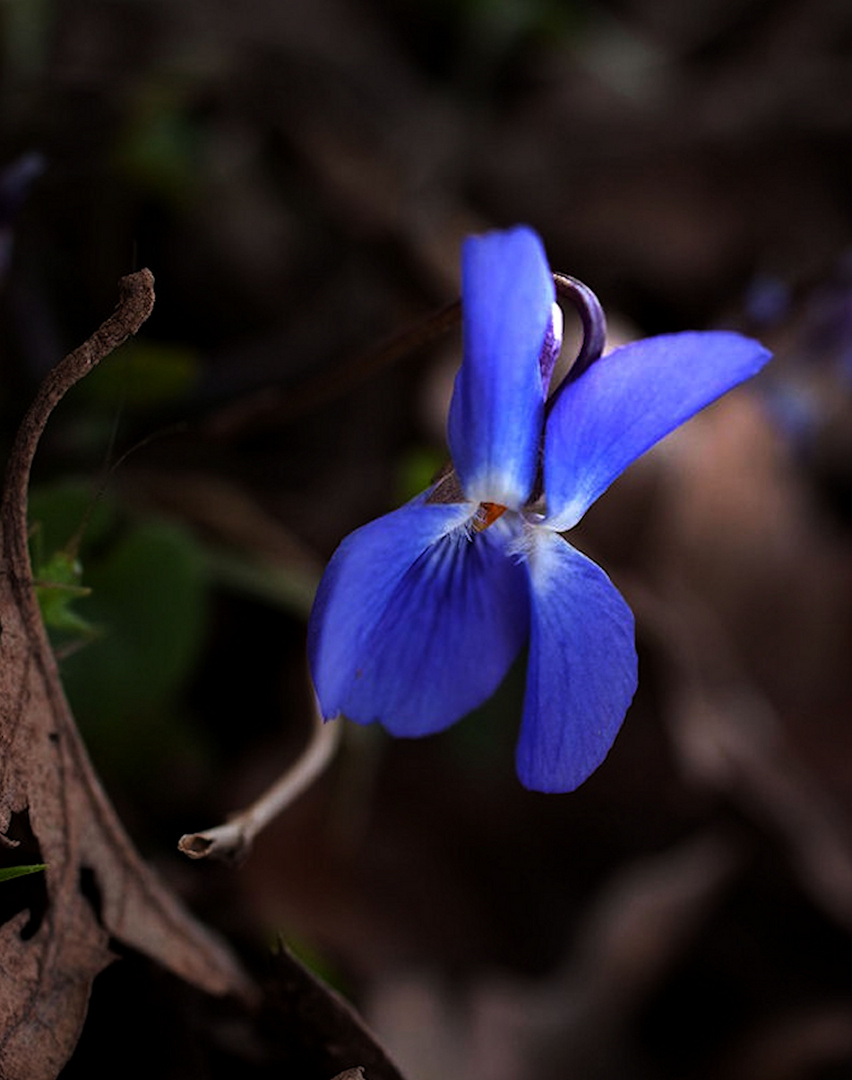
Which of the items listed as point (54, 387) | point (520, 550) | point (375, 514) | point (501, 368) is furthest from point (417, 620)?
point (375, 514)

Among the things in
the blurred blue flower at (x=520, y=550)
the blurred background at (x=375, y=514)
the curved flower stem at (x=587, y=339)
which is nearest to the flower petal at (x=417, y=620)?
the blurred blue flower at (x=520, y=550)

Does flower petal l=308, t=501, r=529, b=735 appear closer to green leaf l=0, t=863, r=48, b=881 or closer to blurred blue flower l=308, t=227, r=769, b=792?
blurred blue flower l=308, t=227, r=769, b=792

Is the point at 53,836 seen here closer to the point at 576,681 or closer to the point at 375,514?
the point at 576,681

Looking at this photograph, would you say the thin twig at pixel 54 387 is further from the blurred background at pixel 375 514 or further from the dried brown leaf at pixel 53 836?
the blurred background at pixel 375 514

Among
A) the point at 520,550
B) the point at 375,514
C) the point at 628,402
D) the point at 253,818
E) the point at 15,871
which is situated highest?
the point at 628,402

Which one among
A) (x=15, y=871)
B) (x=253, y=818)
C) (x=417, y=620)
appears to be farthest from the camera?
(x=253, y=818)

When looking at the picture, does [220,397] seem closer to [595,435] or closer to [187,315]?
[187,315]
